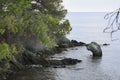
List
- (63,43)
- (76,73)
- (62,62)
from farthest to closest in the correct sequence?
(63,43), (62,62), (76,73)

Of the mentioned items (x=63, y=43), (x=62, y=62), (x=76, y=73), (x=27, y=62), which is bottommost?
(x=76, y=73)

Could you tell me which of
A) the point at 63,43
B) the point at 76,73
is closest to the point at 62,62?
the point at 76,73

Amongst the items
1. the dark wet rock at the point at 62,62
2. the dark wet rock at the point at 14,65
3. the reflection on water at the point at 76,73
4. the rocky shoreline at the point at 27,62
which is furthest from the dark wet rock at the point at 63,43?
the dark wet rock at the point at 14,65

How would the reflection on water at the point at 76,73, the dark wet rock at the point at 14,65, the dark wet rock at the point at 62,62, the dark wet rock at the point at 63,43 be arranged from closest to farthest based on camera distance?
the reflection on water at the point at 76,73, the dark wet rock at the point at 14,65, the dark wet rock at the point at 62,62, the dark wet rock at the point at 63,43

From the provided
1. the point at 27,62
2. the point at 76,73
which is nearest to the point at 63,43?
the point at 27,62

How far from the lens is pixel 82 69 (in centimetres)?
3975

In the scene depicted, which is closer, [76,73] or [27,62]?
[76,73]

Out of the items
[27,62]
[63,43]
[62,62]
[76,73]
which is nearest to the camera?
[76,73]

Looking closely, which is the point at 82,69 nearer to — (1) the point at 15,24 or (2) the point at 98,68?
(2) the point at 98,68

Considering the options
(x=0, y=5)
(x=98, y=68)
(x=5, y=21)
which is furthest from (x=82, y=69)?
(x=0, y=5)

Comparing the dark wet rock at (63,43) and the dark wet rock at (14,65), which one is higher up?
the dark wet rock at (63,43)

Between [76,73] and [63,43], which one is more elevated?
[63,43]

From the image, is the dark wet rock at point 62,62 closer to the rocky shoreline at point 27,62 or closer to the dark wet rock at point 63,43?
the rocky shoreline at point 27,62

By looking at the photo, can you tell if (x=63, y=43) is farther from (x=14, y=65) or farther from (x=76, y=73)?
(x=14, y=65)
